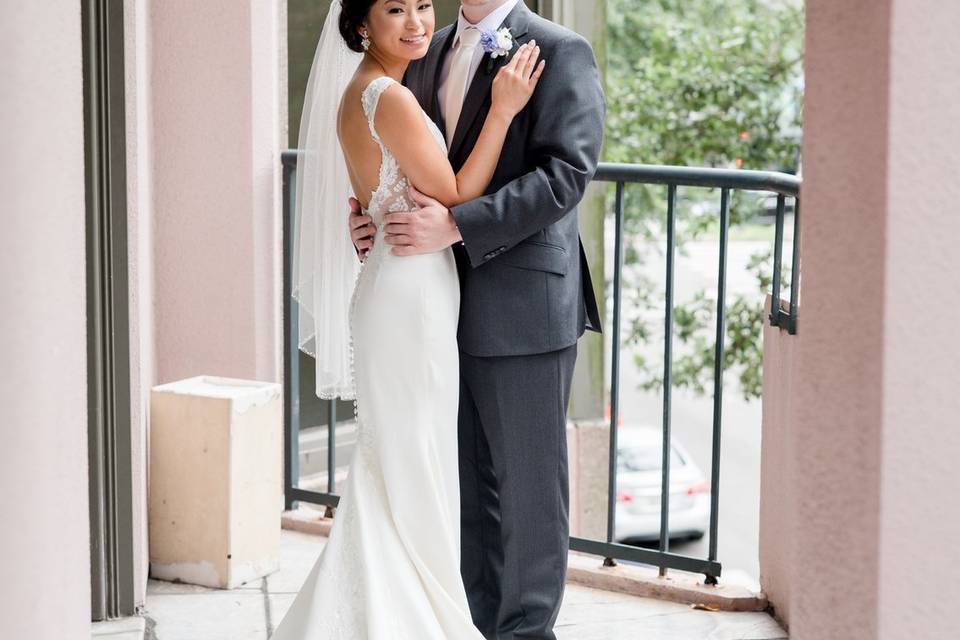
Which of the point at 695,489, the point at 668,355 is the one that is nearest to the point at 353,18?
the point at 668,355

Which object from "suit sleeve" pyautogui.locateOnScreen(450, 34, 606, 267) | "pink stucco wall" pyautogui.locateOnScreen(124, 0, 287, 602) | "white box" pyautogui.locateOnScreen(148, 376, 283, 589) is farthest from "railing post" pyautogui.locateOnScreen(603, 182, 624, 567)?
"pink stucco wall" pyautogui.locateOnScreen(124, 0, 287, 602)

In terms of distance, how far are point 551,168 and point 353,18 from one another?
576 mm

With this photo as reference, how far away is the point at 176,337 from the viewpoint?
14.9ft

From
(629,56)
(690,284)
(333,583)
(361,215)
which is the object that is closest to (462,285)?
(361,215)

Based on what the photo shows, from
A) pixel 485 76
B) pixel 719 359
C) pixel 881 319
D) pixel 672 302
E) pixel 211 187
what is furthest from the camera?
pixel 211 187

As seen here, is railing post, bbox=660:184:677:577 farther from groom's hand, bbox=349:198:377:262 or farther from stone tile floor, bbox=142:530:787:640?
groom's hand, bbox=349:198:377:262

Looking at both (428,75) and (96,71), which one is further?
(96,71)

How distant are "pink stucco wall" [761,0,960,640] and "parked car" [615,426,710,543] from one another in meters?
10.5

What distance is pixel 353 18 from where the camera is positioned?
3053 mm

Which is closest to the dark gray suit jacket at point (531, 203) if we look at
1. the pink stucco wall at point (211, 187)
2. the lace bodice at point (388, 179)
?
the lace bodice at point (388, 179)

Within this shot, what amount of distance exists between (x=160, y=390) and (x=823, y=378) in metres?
2.63

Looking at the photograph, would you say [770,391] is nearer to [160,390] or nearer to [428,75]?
[428,75]

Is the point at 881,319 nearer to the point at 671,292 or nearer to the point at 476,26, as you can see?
the point at 476,26

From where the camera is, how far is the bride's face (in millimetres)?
2998
